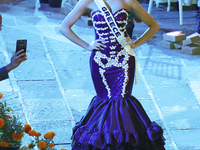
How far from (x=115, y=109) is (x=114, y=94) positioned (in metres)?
0.14

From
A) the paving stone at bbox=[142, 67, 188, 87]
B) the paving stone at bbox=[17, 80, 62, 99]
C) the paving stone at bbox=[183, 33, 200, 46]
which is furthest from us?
the paving stone at bbox=[183, 33, 200, 46]

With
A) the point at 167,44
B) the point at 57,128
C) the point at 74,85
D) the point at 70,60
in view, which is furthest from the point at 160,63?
the point at 57,128

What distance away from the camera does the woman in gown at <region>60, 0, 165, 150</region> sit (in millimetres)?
3516

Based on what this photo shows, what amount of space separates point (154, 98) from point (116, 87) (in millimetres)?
1986

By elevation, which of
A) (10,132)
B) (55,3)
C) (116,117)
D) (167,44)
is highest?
(10,132)

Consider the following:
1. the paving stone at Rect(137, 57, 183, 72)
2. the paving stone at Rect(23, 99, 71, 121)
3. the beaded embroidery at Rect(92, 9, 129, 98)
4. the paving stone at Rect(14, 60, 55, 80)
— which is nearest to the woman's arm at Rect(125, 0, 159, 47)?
the beaded embroidery at Rect(92, 9, 129, 98)

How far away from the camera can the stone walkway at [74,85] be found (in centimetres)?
474

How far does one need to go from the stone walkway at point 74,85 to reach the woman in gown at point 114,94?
75cm

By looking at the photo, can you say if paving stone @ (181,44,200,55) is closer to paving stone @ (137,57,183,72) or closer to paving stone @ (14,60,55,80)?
paving stone @ (137,57,183,72)

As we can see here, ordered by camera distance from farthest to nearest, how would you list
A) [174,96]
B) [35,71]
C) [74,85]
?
[35,71], [74,85], [174,96]

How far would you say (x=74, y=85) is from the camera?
19.5 feet

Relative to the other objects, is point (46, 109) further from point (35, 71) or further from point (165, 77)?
point (165, 77)

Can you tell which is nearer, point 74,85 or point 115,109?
point 115,109

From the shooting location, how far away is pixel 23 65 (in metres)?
6.70
